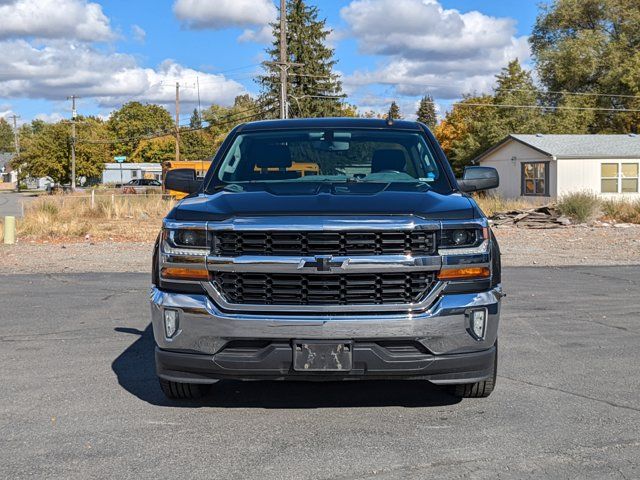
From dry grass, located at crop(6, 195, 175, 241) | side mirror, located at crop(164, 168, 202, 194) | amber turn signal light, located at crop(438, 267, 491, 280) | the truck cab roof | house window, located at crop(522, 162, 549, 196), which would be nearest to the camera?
amber turn signal light, located at crop(438, 267, 491, 280)

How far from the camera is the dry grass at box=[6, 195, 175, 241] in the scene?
2192cm

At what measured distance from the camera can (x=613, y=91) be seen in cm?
5528

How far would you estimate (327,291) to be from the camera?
4703 mm

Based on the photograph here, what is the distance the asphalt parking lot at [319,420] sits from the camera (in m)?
4.23

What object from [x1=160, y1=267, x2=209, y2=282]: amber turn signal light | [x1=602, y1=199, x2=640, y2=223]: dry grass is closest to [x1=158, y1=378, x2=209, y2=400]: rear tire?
[x1=160, y1=267, x2=209, y2=282]: amber turn signal light

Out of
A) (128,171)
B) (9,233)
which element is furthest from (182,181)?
(128,171)

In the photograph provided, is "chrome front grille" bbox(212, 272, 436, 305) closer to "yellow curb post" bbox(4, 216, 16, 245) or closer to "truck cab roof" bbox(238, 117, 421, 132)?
"truck cab roof" bbox(238, 117, 421, 132)

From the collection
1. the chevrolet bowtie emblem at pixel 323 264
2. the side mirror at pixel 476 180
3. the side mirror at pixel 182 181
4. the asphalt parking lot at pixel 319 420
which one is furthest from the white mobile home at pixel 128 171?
the chevrolet bowtie emblem at pixel 323 264

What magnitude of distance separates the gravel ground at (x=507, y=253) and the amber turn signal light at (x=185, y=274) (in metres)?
9.88

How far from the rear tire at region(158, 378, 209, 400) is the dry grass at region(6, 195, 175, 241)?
16078 millimetres

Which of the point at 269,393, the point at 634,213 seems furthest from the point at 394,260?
the point at 634,213

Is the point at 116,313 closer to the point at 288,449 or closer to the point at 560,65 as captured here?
the point at 288,449

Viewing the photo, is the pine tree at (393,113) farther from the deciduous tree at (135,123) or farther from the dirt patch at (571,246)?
the deciduous tree at (135,123)

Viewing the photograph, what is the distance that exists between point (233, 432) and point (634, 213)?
2479cm
